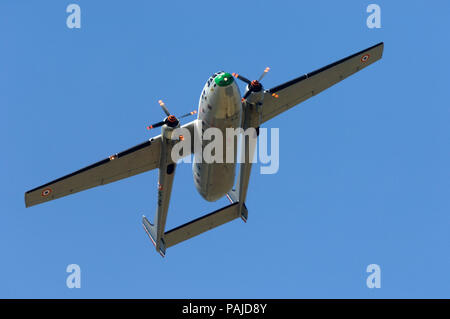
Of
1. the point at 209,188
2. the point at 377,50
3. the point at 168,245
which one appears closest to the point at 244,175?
the point at 209,188

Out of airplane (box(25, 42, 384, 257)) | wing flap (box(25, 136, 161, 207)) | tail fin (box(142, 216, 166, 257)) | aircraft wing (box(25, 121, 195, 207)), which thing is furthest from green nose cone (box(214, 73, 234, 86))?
tail fin (box(142, 216, 166, 257))

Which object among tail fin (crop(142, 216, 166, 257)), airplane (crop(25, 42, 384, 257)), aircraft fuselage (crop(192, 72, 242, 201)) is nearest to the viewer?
aircraft fuselage (crop(192, 72, 242, 201))

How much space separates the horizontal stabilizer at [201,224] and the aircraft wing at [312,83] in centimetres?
692

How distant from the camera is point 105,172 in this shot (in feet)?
171

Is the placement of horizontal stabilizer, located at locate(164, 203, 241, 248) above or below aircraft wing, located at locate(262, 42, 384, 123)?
below

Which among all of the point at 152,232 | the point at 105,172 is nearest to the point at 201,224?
the point at 152,232

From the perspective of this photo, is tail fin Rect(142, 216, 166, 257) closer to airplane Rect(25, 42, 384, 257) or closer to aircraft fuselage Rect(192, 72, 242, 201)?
airplane Rect(25, 42, 384, 257)

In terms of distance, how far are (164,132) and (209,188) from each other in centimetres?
534

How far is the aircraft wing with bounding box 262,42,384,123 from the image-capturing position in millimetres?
54928

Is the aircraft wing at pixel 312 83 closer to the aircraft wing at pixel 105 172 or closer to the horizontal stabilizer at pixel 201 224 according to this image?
the aircraft wing at pixel 105 172

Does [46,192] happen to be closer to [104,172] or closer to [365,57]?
[104,172]

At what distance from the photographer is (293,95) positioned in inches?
2190

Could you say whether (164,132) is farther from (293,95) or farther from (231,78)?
(293,95)

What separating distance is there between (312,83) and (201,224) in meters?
12.1
